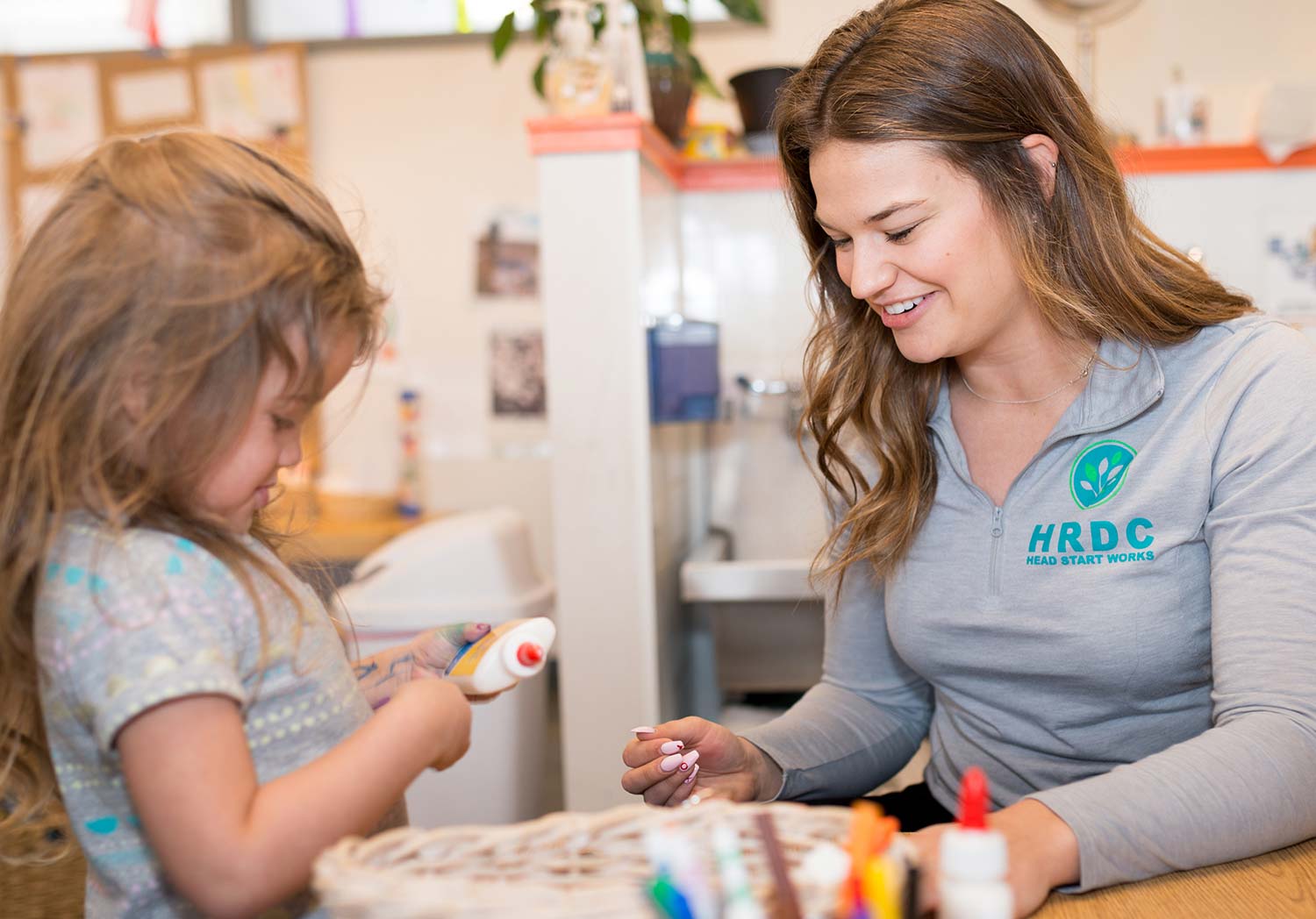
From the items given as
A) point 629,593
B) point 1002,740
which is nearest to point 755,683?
point 629,593

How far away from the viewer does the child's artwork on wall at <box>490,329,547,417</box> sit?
3.29 m

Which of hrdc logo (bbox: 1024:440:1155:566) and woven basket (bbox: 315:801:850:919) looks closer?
woven basket (bbox: 315:801:850:919)

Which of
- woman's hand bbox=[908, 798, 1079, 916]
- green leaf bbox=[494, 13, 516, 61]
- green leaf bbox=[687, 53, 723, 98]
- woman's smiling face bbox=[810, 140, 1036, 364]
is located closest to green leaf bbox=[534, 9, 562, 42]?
green leaf bbox=[494, 13, 516, 61]

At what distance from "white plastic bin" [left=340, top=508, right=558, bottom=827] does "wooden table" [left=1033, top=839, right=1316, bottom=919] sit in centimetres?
130

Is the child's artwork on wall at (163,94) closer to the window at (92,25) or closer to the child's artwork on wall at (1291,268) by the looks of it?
the window at (92,25)

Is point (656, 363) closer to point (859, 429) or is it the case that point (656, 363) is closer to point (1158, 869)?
point (859, 429)

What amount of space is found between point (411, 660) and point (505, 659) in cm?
19

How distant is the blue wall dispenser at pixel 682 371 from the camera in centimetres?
196

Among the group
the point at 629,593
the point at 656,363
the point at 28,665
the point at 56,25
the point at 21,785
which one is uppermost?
the point at 56,25

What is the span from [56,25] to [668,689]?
8.68 ft

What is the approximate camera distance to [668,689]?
2.12 m

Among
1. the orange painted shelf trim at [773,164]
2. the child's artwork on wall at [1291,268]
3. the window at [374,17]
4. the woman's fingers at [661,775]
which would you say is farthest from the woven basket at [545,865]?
the window at [374,17]

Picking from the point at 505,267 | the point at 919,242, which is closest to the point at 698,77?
the point at 505,267

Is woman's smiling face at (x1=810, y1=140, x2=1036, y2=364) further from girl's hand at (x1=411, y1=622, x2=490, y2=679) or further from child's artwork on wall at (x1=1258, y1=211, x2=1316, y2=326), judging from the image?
child's artwork on wall at (x1=1258, y1=211, x2=1316, y2=326)
